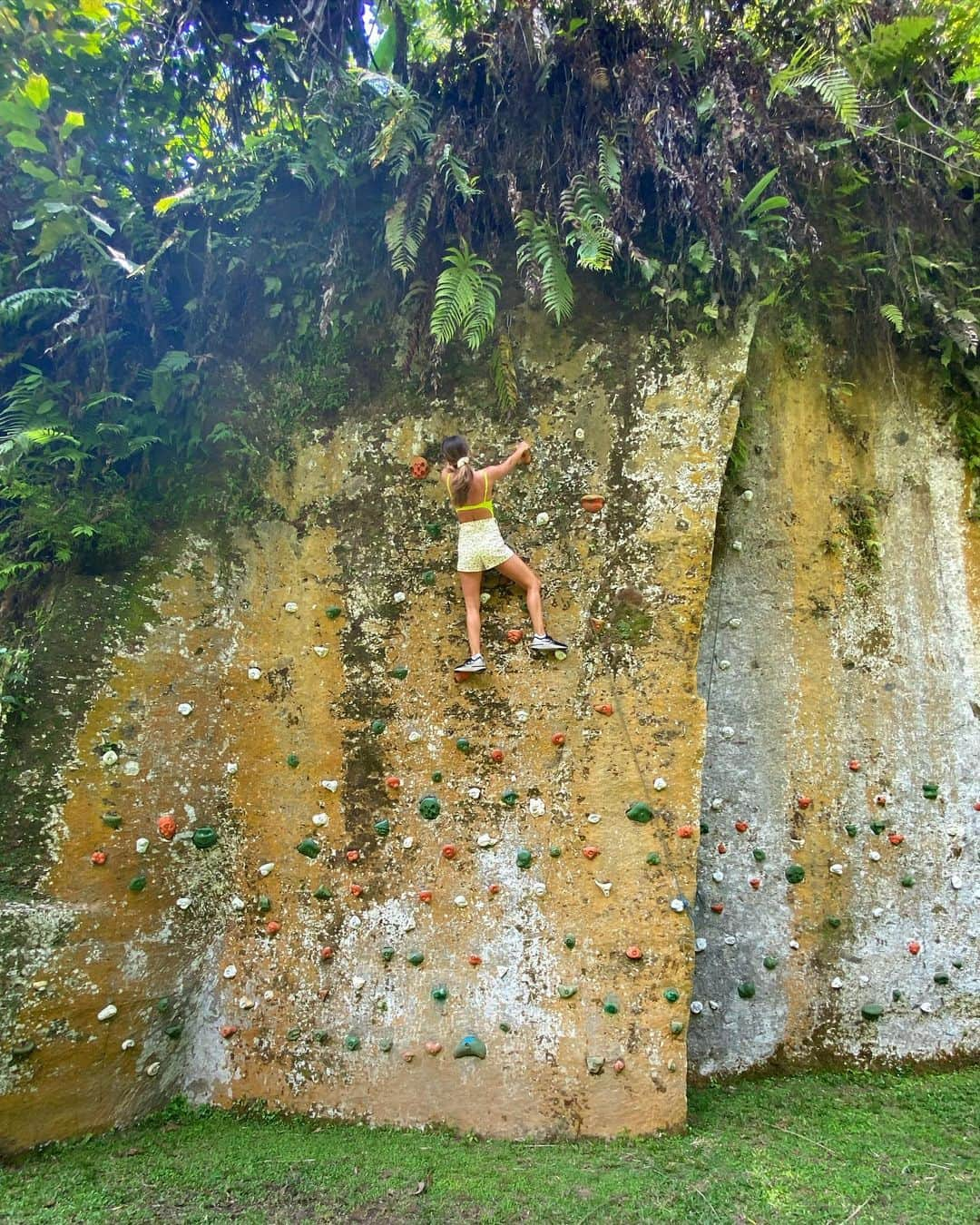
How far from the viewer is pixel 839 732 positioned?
575 centimetres

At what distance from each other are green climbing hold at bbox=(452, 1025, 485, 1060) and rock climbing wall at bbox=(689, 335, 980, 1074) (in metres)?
1.73

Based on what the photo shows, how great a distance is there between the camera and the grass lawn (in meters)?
3.75


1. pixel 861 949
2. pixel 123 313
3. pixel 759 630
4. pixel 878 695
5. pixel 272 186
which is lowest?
pixel 861 949

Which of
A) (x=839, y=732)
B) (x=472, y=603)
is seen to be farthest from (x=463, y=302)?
(x=839, y=732)

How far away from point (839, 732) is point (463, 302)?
4.48m

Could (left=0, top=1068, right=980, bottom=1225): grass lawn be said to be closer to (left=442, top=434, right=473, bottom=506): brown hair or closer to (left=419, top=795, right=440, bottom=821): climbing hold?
(left=419, top=795, right=440, bottom=821): climbing hold

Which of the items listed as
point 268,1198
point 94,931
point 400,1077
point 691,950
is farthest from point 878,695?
point 94,931

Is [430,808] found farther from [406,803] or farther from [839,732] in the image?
[839,732]

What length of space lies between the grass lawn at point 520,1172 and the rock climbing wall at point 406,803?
0.22 metres

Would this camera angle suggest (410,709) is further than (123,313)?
No

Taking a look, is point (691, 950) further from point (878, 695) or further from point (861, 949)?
point (878, 695)

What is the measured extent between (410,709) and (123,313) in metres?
3.87

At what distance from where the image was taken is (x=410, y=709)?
5.21m

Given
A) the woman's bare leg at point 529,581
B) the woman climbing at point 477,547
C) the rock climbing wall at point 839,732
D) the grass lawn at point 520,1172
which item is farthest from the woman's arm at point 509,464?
the grass lawn at point 520,1172
